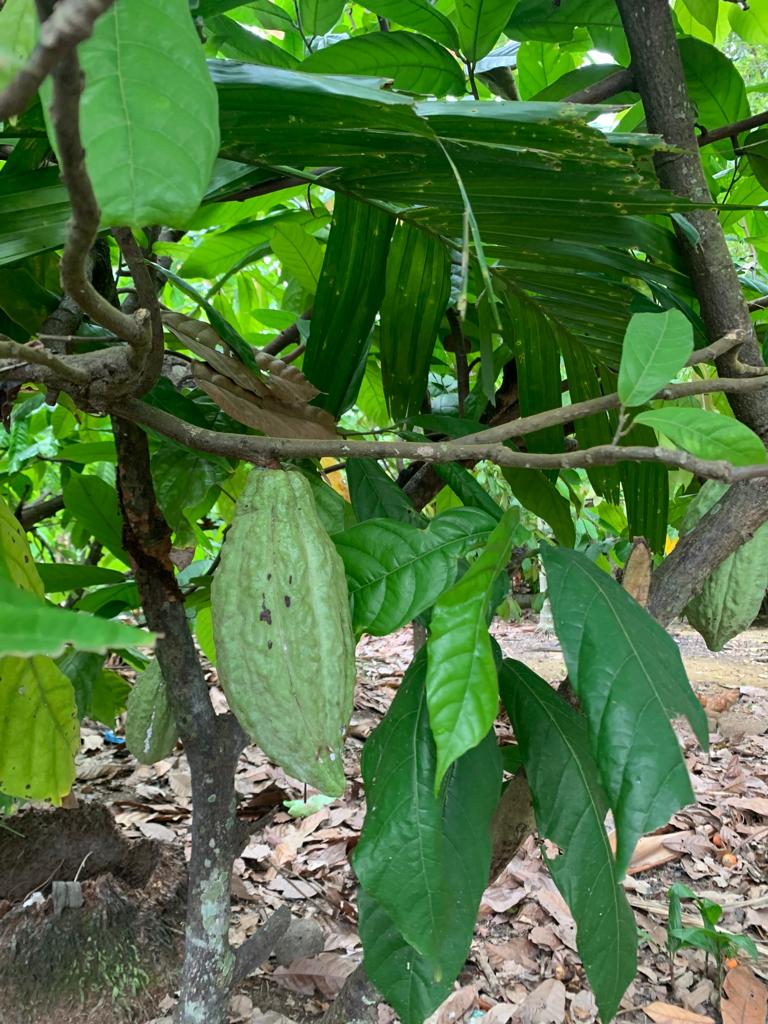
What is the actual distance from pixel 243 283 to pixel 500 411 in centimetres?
95

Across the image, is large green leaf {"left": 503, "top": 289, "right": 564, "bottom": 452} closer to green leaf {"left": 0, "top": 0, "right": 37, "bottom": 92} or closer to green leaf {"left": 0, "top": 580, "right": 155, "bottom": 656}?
green leaf {"left": 0, "top": 0, "right": 37, "bottom": 92}

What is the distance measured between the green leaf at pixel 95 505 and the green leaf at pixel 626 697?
0.78m

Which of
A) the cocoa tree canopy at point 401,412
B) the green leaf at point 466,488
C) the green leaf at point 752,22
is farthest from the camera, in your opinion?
the green leaf at point 752,22

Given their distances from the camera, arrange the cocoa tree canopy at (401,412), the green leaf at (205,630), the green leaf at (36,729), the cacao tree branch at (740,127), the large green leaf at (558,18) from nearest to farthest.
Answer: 1. the cocoa tree canopy at (401,412)
2. the green leaf at (36,729)
3. the cacao tree branch at (740,127)
4. the large green leaf at (558,18)
5. the green leaf at (205,630)

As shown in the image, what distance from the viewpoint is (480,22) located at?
978mm

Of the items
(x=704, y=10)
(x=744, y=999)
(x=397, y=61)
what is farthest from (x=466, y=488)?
(x=744, y=999)

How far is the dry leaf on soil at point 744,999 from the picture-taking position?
4.75ft

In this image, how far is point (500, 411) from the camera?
1.37m

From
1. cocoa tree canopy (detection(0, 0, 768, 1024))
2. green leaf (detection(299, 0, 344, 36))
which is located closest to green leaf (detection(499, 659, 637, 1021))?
cocoa tree canopy (detection(0, 0, 768, 1024))

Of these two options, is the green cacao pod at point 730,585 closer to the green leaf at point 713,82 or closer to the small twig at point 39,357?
the green leaf at point 713,82

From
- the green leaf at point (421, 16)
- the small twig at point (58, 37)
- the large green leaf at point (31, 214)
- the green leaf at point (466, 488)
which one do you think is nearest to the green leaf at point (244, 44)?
the green leaf at point (421, 16)

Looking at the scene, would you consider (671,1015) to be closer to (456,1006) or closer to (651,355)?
(456,1006)

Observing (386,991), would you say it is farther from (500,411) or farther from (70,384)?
(500,411)

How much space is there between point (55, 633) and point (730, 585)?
0.98 metres
